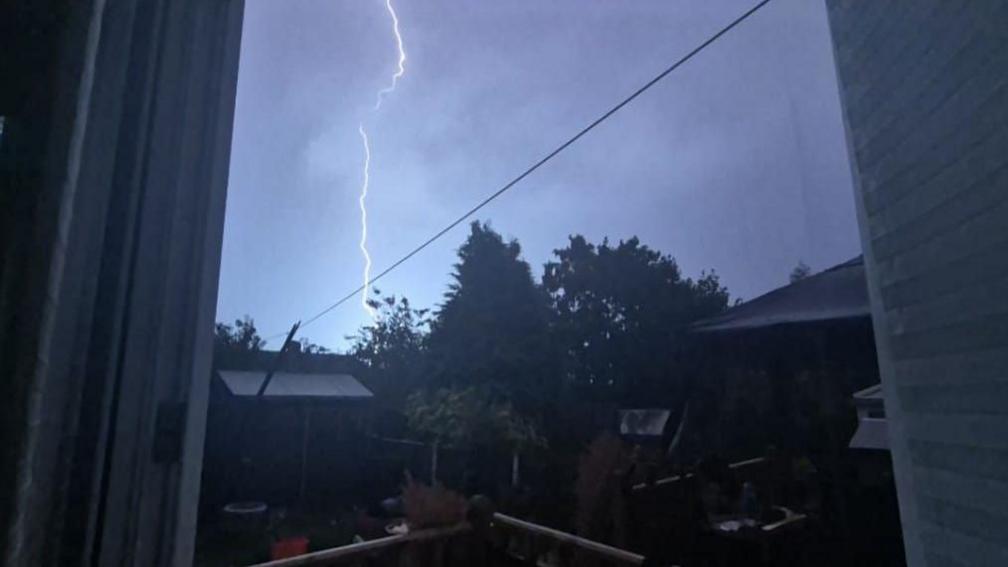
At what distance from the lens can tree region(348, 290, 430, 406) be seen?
418 inches

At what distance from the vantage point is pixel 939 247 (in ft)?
4.62

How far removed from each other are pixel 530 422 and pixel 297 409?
11.1ft

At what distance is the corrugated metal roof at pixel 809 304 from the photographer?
3.87 meters

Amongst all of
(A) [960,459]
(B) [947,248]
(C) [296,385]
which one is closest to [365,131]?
(B) [947,248]

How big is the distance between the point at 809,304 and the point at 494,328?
6.80 m

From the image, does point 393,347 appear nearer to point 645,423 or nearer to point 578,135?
point 645,423

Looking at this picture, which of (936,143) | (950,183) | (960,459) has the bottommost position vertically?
(960,459)

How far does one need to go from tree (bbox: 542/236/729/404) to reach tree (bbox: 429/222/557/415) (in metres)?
1.05

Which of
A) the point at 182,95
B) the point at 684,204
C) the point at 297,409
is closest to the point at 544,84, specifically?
the point at 182,95

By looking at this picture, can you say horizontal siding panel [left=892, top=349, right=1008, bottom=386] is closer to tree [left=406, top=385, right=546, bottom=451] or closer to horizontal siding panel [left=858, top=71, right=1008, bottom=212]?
horizontal siding panel [left=858, top=71, right=1008, bottom=212]

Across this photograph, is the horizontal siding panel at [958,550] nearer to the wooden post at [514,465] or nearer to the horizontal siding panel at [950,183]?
the horizontal siding panel at [950,183]

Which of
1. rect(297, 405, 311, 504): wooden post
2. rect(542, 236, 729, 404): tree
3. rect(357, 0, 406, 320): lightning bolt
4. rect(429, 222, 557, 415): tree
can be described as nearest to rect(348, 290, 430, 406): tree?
rect(429, 222, 557, 415): tree

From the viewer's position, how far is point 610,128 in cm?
379

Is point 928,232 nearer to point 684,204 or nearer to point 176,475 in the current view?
point 176,475
